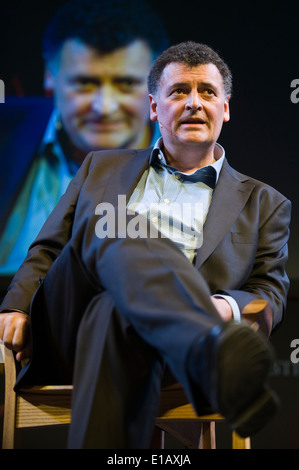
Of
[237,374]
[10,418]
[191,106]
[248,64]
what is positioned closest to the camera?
[237,374]

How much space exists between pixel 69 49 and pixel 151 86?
814mm

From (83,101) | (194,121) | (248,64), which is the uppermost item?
(248,64)

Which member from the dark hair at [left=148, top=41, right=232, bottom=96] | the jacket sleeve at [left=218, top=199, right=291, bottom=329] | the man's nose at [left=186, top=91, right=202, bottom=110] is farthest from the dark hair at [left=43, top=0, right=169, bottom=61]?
the jacket sleeve at [left=218, top=199, right=291, bottom=329]

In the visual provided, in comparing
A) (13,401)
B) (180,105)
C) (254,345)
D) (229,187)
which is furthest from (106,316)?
(180,105)

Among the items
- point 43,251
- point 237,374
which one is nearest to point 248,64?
point 43,251

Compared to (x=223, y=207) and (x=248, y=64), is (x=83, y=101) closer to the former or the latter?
(x=248, y=64)

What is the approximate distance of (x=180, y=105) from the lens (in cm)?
169

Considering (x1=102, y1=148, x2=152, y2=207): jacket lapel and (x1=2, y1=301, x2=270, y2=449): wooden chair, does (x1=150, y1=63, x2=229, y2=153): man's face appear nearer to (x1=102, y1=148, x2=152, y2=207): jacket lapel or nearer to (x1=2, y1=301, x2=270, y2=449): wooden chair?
(x1=102, y1=148, x2=152, y2=207): jacket lapel

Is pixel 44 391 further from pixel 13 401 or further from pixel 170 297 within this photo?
pixel 170 297

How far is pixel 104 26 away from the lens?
2.50 m

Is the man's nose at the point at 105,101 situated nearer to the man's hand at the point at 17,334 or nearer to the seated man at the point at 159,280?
the seated man at the point at 159,280

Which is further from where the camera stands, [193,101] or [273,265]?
[193,101]

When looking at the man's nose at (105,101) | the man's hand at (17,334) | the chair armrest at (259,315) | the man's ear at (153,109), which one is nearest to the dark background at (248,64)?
the man's nose at (105,101)

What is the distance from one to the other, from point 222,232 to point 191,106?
0.41 metres
